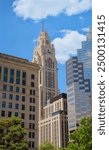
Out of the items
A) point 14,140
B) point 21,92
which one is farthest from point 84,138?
point 21,92

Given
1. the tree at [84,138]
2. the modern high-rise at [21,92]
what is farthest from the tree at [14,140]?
the modern high-rise at [21,92]

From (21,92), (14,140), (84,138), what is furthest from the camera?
(21,92)

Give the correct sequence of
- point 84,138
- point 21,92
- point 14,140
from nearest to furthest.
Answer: point 84,138 < point 14,140 < point 21,92

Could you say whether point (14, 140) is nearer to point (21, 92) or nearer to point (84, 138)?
point (84, 138)

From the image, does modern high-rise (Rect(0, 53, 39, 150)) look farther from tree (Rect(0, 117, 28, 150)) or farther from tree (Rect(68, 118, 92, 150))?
tree (Rect(68, 118, 92, 150))

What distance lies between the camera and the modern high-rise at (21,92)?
315 feet

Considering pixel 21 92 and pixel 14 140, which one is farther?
pixel 21 92

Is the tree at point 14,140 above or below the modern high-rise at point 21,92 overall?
below

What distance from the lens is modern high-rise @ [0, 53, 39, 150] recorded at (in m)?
96.1

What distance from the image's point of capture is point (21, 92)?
101 meters

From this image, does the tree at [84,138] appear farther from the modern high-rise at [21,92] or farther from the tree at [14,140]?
the modern high-rise at [21,92]

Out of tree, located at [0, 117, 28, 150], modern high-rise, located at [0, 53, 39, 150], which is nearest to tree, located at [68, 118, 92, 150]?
tree, located at [0, 117, 28, 150]

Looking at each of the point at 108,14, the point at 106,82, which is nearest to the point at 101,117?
the point at 106,82

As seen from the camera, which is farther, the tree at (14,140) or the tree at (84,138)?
the tree at (14,140)
